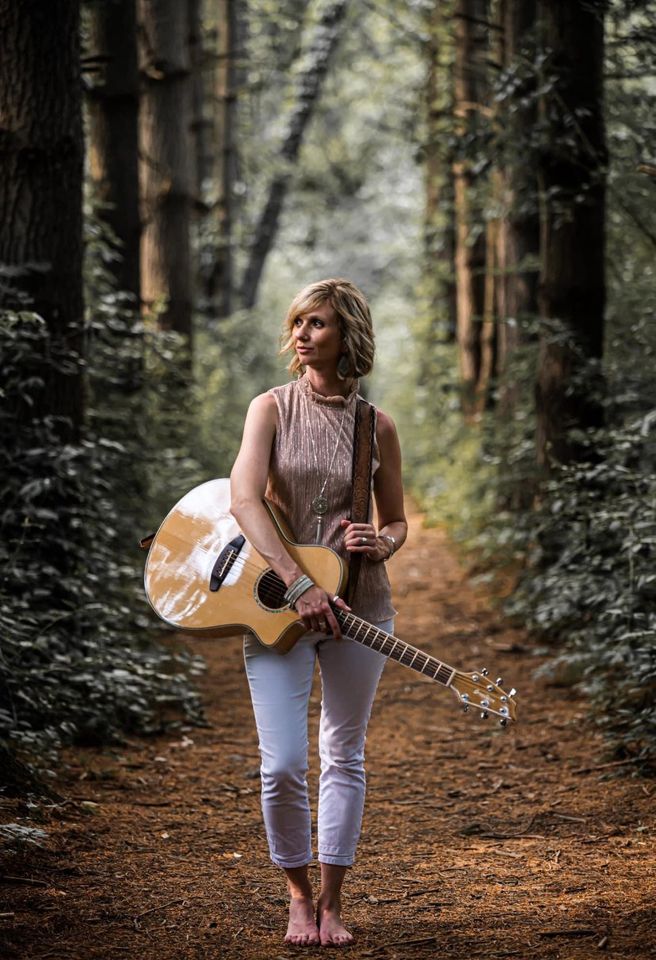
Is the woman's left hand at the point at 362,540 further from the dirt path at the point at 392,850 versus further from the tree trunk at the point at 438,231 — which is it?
the tree trunk at the point at 438,231

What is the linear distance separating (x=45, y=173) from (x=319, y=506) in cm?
372

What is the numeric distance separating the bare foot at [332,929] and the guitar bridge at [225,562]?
3.80 feet

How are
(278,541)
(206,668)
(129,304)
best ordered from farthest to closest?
(129,304)
(206,668)
(278,541)

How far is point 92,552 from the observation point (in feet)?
24.1

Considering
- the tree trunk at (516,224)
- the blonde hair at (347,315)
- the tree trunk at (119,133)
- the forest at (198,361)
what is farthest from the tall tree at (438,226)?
the blonde hair at (347,315)

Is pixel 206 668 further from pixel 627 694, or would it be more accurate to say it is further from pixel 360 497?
pixel 360 497

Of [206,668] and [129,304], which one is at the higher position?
[129,304]

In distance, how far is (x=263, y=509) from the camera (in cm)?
390

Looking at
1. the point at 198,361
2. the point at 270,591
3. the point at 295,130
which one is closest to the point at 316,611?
the point at 270,591

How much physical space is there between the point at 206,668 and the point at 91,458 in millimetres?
2283

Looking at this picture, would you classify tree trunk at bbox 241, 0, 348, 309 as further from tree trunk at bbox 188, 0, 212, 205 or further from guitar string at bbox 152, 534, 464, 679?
guitar string at bbox 152, 534, 464, 679

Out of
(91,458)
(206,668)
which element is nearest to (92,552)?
(91,458)

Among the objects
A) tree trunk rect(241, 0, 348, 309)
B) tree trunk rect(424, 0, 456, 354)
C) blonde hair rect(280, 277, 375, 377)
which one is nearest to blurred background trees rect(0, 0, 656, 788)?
tree trunk rect(424, 0, 456, 354)

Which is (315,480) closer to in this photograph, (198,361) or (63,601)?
(63,601)
